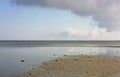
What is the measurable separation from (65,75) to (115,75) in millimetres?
3638

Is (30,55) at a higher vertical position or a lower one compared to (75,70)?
lower

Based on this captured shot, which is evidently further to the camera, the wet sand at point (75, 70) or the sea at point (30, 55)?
the sea at point (30, 55)

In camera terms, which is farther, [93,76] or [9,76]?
[9,76]

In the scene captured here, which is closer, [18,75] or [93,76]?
[93,76]

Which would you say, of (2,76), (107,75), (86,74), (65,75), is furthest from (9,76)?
(107,75)

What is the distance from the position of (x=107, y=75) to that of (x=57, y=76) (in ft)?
12.0

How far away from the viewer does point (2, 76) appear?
749 inches

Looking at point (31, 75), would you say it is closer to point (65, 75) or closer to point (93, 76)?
point (65, 75)

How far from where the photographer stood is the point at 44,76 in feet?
58.7

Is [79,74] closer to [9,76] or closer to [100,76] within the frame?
[100,76]

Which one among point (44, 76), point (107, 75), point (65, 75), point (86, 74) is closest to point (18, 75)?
point (44, 76)

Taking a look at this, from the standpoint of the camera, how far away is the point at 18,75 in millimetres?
19359

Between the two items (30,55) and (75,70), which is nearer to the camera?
(75,70)

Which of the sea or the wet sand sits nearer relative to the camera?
the wet sand
